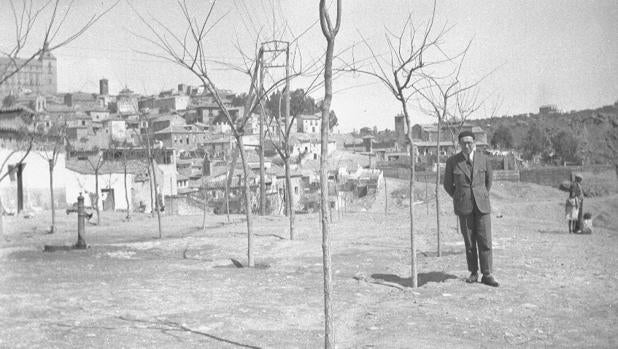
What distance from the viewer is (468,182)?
8.64 meters

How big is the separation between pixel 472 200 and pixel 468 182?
234 mm

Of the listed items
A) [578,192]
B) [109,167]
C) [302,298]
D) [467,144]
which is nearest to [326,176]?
[302,298]

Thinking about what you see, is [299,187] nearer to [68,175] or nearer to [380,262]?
[68,175]

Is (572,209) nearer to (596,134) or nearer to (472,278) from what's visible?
(472,278)

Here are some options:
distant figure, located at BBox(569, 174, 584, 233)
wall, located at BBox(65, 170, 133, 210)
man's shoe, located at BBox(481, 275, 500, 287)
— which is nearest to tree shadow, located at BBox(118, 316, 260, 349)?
man's shoe, located at BBox(481, 275, 500, 287)

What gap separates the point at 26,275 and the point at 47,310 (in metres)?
3.31

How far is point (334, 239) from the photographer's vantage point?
52.0ft

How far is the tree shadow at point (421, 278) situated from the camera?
892 cm

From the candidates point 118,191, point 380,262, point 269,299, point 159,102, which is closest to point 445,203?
point 118,191

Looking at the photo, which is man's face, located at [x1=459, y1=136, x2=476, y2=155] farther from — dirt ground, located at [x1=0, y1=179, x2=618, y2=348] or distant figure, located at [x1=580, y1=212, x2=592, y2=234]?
distant figure, located at [x1=580, y1=212, x2=592, y2=234]

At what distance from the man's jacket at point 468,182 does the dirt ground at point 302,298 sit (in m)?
1.00

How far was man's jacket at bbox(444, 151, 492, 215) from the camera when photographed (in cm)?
858

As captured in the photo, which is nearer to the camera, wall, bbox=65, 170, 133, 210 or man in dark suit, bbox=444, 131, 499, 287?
man in dark suit, bbox=444, 131, 499, 287

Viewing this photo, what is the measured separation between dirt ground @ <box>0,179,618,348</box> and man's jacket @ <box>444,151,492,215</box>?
100cm
